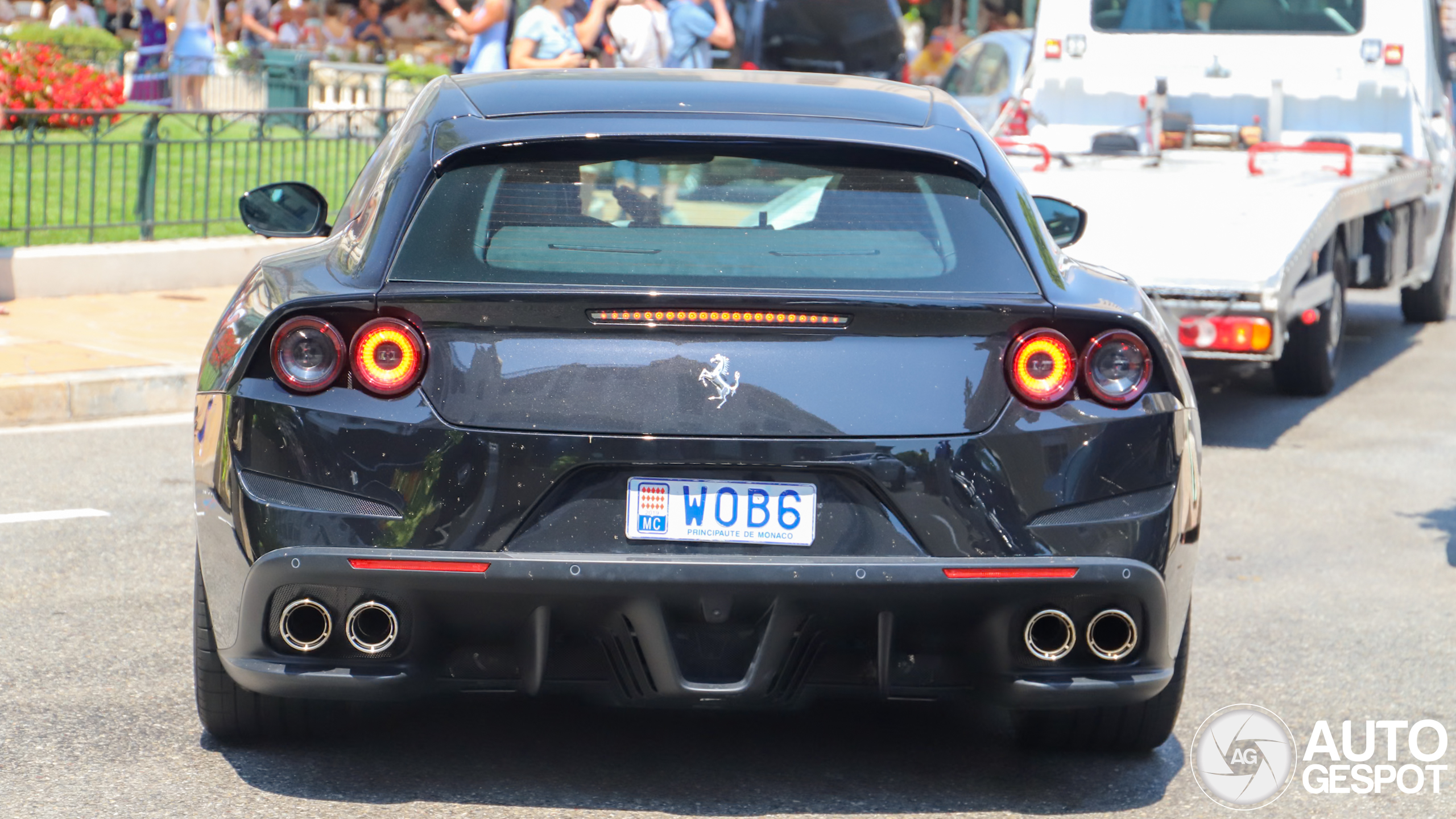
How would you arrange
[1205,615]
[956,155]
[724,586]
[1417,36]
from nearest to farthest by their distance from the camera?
[724,586]
[956,155]
[1205,615]
[1417,36]

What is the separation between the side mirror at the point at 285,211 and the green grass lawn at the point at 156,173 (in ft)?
20.3

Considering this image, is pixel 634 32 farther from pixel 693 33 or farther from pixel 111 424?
pixel 111 424

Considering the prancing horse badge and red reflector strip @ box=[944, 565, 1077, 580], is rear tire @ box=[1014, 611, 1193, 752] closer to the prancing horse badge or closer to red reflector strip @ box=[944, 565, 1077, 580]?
red reflector strip @ box=[944, 565, 1077, 580]

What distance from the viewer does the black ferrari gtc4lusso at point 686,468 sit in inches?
136

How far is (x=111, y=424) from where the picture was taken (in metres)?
8.02

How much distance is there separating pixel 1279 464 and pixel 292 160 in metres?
7.15

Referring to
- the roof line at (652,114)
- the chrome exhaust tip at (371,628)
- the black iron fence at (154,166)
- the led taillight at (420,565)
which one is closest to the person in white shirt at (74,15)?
the black iron fence at (154,166)

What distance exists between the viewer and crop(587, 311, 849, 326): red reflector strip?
11.4 feet

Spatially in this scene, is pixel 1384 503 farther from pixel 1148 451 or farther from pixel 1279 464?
pixel 1148 451

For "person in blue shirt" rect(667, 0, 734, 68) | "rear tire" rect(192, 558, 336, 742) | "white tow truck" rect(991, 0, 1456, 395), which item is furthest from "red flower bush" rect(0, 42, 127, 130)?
"rear tire" rect(192, 558, 336, 742)

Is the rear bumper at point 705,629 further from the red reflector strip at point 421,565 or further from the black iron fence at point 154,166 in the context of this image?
the black iron fence at point 154,166

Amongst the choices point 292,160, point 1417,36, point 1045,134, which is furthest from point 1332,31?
point 292,160

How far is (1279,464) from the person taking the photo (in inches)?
313

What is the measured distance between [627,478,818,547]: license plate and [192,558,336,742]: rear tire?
982mm
